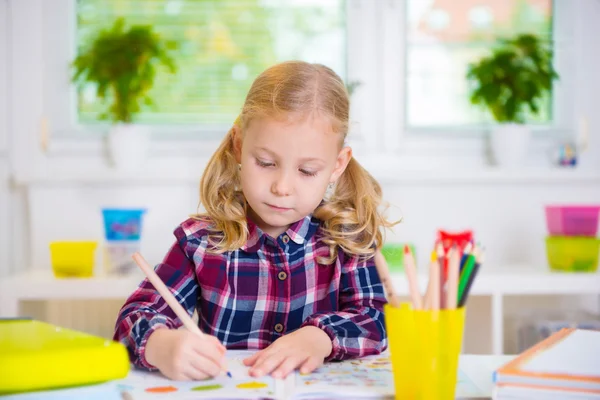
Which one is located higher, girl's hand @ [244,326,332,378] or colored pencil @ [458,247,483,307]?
colored pencil @ [458,247,483,307]

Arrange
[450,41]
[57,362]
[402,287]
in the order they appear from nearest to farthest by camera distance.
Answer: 1. [57,362]
2. [402,287]
3. [450,41]

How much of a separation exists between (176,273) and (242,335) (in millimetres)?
145

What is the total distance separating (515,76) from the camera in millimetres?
2322

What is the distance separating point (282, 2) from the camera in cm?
243

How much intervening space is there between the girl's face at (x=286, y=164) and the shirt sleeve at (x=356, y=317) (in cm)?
15

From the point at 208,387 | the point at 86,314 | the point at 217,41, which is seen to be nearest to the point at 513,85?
the point at 217,41

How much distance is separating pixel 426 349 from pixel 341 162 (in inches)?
19.8

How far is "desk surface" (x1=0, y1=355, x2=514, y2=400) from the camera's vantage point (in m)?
0.65

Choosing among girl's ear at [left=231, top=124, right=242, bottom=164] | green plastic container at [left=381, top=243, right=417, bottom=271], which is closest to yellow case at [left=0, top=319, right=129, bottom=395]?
girl's ear at [left=231, top=124, right=242, bottom=164]

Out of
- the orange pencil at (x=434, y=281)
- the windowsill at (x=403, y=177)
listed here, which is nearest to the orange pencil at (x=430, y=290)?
the orange pencil at (x=434, y=281)

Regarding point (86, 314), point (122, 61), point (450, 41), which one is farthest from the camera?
point (450, 41)

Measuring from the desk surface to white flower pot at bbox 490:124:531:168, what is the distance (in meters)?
1.52

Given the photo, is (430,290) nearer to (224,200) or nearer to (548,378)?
(548,378)

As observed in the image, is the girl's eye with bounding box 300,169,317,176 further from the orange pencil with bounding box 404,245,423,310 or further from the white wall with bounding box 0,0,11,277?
the white wall with bounding box 0,0,11,277
